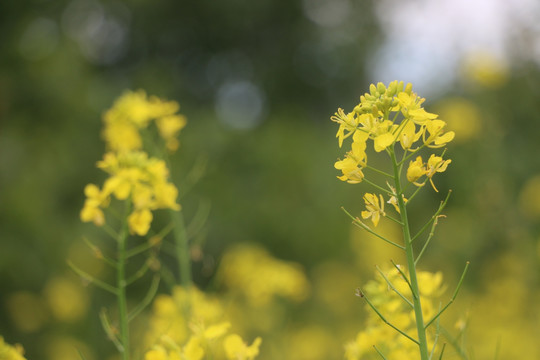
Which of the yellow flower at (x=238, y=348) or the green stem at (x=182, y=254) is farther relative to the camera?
the green stem at (x=182, y=254)

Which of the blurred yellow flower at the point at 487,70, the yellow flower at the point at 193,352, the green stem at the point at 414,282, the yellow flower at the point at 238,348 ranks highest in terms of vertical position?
the blurred yellow flower at the point at 487,70

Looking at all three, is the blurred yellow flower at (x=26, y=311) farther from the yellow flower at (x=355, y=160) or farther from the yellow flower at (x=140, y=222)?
the yellow flower at (x=355, y=160)

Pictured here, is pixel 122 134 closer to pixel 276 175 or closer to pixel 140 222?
pixel 140 222

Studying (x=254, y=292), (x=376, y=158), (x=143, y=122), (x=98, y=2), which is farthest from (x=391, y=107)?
(x=98, y=2)

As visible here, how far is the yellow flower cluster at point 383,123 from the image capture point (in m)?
1.48

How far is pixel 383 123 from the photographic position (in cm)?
150

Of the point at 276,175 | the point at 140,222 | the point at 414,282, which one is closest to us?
the point at 414,282

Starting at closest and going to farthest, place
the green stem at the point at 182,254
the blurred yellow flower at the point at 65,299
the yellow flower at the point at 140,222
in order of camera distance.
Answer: the yellow flower at the point at 140,222
the green stem at the point at 182,254
the blurred yellow flower at the point at 65,299

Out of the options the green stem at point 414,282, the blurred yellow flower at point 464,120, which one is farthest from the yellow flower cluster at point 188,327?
the blurred yellow flower at point 464,120

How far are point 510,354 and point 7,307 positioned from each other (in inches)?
186

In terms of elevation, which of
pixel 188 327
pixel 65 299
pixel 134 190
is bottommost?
pixel 65 299

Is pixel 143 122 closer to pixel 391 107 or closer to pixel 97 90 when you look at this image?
pixel 391 107

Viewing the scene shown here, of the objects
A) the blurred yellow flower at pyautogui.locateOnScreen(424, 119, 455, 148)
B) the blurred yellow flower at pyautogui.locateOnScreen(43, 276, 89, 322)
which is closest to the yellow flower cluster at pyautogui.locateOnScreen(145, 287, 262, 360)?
the blurred yellow flower at pyautogui.locateOnScreen(424, 119, 455, 148)

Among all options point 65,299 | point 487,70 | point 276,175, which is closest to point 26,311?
point 65,299
